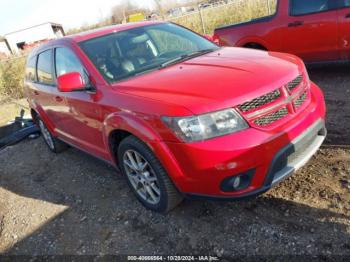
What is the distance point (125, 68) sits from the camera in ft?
12.7

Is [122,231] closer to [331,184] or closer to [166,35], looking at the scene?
[331,184]

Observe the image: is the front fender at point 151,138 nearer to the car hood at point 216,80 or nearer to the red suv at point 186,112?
the red suv at point 186,112

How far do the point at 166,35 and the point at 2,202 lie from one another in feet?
10.2

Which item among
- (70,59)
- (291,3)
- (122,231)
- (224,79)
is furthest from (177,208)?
(291,3)

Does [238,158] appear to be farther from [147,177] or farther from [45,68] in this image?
[45,68]

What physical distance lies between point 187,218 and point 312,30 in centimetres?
432

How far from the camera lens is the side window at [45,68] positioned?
4973 mm

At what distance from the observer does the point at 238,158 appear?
281cm

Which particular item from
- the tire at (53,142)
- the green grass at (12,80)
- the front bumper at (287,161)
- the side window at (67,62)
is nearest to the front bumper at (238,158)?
the front bumper at (287,161)

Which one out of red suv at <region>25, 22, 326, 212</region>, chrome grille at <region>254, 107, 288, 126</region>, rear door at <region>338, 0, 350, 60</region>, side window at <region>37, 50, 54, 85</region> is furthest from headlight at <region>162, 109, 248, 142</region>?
rear door at <region>338, 0, 350, 60</region>

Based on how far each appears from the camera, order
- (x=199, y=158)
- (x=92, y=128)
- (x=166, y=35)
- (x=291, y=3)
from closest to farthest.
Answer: (x=199, y=158) < (x=92, y=128) < (x=166, y=35) < (x=291, y=3)

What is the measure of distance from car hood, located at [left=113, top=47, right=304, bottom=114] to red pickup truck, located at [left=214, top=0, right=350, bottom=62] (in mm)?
2824

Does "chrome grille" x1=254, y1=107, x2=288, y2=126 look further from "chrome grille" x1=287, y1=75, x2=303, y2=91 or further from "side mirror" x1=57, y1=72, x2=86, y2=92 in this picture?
"side mirror" x1=57, y1=72, x2=86, y2=92

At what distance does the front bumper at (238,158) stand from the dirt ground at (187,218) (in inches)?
16.9
